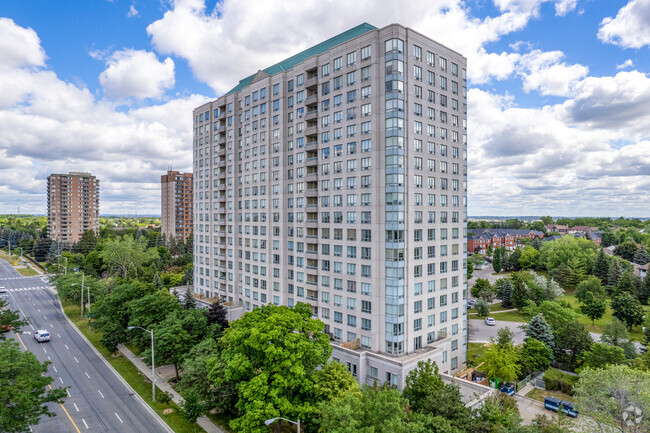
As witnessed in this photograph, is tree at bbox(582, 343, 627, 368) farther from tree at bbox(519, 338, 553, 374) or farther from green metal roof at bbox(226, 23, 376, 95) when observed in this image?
green metal roof at bbox(226, 23, 376, 95)

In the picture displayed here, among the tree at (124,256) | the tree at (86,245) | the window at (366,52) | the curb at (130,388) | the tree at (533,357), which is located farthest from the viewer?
the tree at (86,245)

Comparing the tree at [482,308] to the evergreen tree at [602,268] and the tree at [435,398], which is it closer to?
the evergreen tree at [602,268]

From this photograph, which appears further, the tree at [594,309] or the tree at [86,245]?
the tree at [86,245]

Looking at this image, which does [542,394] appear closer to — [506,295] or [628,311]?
[628,311]

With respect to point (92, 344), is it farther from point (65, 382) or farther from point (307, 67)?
point (307, 67)

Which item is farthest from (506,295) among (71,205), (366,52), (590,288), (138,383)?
(71,205)

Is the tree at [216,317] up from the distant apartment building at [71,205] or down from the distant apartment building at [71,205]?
down

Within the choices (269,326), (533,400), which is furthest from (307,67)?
(533,400)

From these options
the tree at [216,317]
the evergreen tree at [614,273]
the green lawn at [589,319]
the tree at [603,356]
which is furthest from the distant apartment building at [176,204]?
the tree at [603,356]
